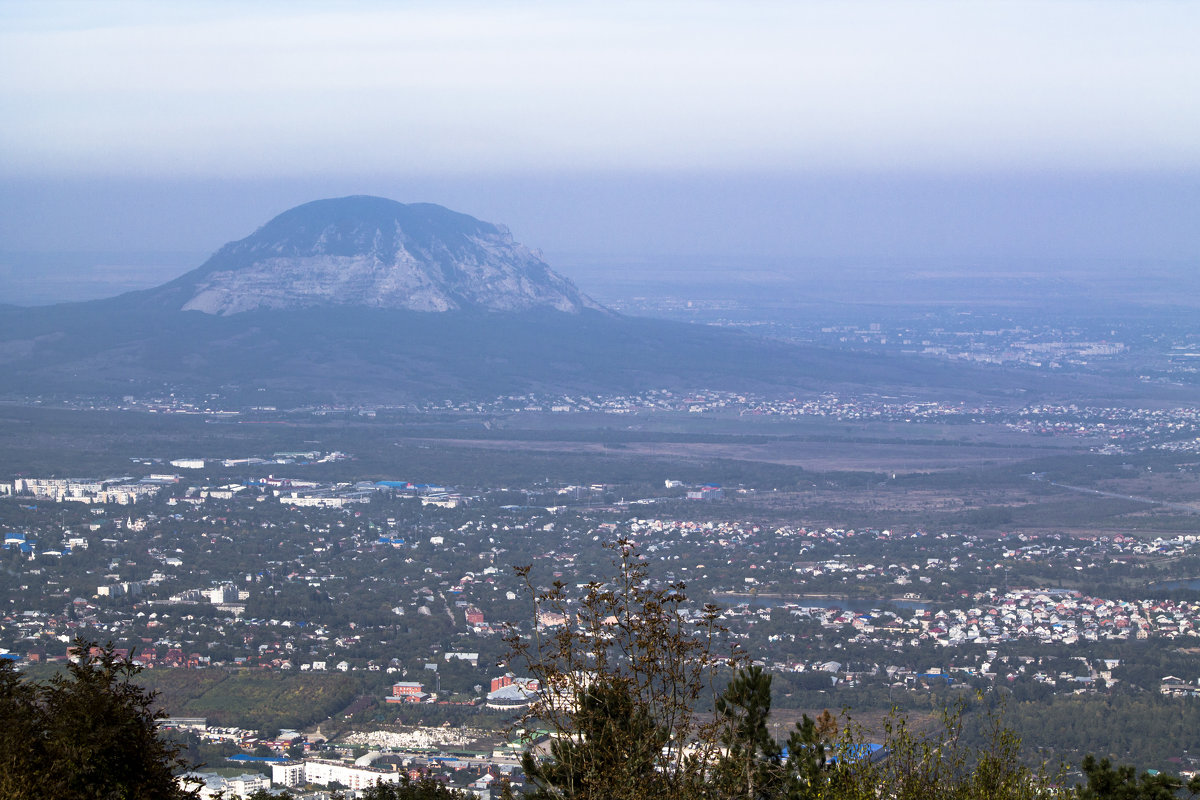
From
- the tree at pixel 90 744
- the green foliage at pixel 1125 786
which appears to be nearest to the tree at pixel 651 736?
the green foliage at pixel 1125 786

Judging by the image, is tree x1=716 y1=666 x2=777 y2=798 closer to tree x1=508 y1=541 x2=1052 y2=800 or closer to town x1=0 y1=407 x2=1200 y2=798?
tree x1=508 y1=541 x2=1052 y2=800

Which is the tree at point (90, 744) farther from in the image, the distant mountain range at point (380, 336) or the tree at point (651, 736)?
the distant mountain range at point (380, 336)

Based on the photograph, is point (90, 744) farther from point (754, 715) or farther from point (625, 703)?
point (754, 715)

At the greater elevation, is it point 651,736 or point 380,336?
point 380,336

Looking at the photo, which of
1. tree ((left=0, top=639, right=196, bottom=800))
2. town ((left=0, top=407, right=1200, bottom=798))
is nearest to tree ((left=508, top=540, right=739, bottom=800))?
tree ((left=0, top=639, right=196, bottom=800))

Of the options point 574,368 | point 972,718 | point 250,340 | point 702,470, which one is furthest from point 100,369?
point 972,718

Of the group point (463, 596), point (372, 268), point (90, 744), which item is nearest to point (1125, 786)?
point (90, 744)
